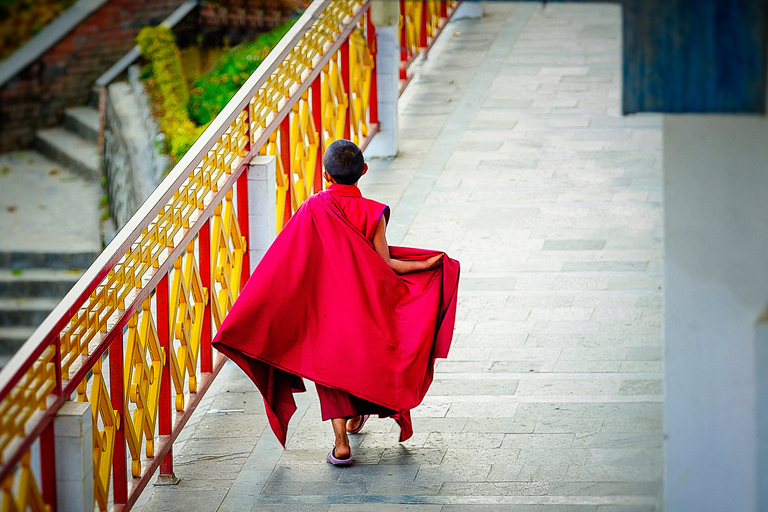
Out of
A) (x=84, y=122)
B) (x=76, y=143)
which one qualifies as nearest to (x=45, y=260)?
(x=76, y=143)

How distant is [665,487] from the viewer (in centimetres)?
418

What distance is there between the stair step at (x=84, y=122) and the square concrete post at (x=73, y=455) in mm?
12408

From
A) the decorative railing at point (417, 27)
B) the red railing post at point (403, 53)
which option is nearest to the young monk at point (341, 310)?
the decorative railing at point (417, 27)

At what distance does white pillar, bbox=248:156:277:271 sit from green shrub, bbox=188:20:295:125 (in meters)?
6.04

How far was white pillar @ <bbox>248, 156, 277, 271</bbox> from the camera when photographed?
22.7 feet

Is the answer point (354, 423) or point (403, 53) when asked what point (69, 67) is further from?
point (354, 423)

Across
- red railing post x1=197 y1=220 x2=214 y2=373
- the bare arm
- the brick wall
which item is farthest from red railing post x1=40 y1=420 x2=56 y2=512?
the brick wall

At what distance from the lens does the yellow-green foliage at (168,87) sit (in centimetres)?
1275

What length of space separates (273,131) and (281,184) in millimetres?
350

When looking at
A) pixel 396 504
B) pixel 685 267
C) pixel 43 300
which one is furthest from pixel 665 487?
pixel 43 300

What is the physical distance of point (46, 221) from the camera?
47.6 ft

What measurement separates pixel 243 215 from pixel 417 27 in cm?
470

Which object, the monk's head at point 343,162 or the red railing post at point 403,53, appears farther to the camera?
the red railing post at point 403,53

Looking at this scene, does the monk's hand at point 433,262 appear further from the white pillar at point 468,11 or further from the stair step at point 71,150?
the stair step at point 71,150
